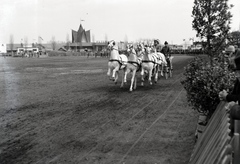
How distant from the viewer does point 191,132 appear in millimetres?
7520

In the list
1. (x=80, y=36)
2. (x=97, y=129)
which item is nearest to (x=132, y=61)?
(x=97, y=129)

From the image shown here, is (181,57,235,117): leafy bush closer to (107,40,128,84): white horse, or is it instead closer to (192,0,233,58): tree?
(107,40,128,84): white horse

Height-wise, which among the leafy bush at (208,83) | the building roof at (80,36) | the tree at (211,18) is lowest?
the leafy bush at (208,83)

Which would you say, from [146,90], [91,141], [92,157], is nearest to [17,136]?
[91,141]

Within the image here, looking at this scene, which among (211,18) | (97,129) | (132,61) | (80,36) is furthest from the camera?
(80,36)

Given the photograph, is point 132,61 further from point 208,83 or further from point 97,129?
point 208,83

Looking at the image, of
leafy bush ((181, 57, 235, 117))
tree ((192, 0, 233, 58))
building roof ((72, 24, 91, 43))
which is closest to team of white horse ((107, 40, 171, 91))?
leafy bush ((181, 57, 235, 117))

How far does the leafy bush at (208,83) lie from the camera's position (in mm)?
6082

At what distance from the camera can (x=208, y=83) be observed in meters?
6.17

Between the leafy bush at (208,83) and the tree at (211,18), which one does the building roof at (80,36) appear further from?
the leafy bush at (208,83)

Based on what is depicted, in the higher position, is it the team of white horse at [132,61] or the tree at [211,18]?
the tree at [211,18]

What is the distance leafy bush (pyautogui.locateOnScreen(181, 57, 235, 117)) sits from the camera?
239 inches

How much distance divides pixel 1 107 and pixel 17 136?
428 cm

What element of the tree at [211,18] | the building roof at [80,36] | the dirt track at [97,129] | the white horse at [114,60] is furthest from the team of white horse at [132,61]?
the building roof at [80,36]
